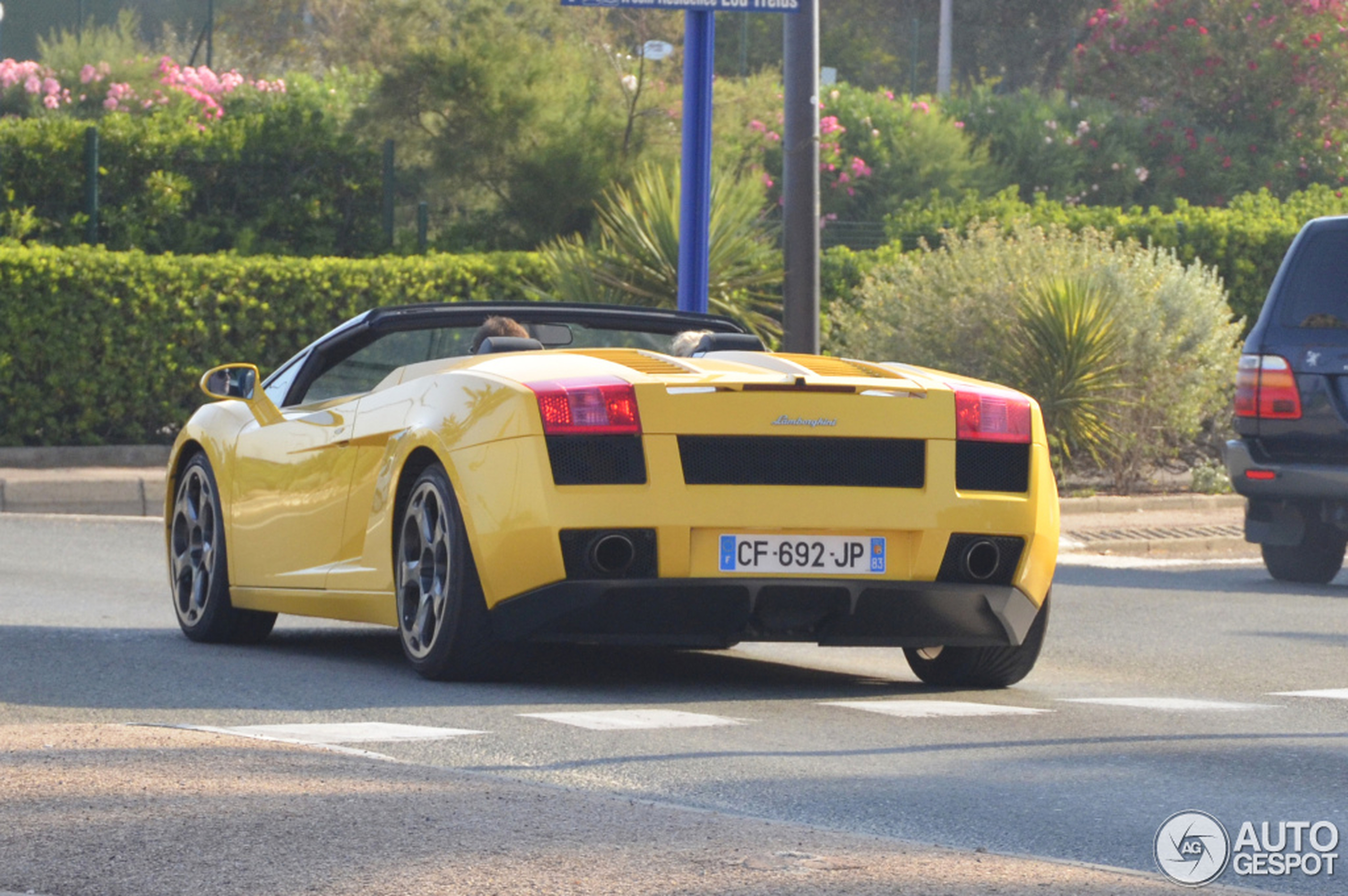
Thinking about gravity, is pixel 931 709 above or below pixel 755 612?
below

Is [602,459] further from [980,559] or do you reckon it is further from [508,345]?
[980,559]

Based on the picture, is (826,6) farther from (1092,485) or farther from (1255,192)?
(1092,485)

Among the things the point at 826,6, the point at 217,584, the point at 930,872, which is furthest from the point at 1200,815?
the point at 826,6

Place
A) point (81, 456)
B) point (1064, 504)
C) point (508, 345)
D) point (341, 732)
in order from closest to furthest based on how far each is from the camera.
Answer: point (341, 732) < point (508, 345) < point (1064, 504) < point (81, 456)

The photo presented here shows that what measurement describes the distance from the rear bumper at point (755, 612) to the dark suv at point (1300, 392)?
17.2 ft

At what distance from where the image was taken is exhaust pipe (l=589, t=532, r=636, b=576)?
22.9ft

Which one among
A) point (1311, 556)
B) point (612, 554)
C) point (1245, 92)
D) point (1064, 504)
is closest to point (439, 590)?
point (612, 554)

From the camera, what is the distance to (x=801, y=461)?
7148mm

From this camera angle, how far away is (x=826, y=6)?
2037 inches

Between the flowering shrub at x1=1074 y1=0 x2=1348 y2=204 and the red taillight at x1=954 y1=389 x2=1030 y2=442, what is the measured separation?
28.9 m

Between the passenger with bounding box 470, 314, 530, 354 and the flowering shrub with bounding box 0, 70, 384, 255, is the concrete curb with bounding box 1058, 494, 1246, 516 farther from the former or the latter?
the flowering shrub with bounding box 0, 70, 384, 255

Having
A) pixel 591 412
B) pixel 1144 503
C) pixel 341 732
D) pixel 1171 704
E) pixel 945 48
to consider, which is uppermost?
pixel 945 48

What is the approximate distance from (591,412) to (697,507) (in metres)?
0.43

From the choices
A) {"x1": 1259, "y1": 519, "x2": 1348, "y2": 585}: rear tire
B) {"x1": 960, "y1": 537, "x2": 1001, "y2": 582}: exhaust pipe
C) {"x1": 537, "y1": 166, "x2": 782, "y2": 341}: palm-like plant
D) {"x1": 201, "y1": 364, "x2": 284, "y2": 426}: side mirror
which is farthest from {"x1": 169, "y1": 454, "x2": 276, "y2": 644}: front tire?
{"x1": 537, "y1": 166, "x2": 782, "y2": 341}: palm-like plant
